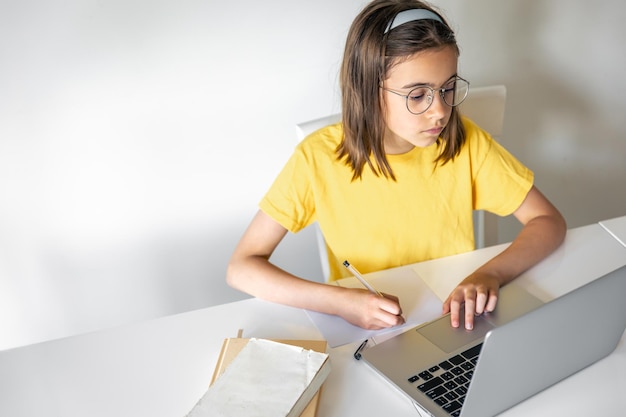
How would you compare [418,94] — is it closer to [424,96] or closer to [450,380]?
[424,96]

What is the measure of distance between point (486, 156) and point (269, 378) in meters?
0.71

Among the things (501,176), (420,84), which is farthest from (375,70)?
(501,176)

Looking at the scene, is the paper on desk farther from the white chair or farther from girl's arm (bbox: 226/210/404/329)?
the white chair

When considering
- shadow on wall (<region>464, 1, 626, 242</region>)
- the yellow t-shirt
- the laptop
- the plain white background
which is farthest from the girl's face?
shadow on wall (<region>464, 1, 626, 242</region>)

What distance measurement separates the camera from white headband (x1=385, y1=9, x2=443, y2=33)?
127 cm

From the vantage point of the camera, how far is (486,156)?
146cm

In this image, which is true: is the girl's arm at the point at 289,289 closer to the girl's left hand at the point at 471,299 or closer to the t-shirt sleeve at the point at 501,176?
the girl's left hand at the point at 471,299

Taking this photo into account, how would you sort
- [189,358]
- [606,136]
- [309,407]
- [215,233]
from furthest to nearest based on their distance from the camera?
1. [606,136]
2. [215,233]
3. [189,358]
4. [309,407]

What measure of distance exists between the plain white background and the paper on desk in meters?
0.64

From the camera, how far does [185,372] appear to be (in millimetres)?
1110

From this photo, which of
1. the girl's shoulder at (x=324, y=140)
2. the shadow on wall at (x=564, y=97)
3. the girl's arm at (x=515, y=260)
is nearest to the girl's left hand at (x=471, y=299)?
the girl's arm at (x=515, y=260)

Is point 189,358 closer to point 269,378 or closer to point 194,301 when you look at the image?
point 269,378

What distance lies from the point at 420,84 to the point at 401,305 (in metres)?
0.40

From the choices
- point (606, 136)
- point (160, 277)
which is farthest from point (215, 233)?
point (606, 136)
